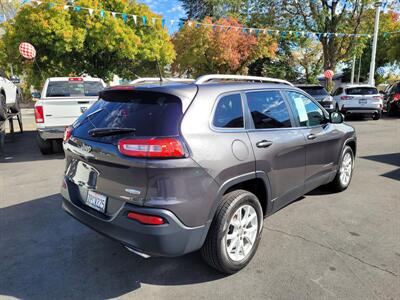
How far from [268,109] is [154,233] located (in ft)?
5.97

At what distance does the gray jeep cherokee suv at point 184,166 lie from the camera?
2.49 metres

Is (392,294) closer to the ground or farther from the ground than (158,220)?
closer to the ground

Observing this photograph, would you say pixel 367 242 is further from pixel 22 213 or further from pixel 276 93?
pixel 22 213

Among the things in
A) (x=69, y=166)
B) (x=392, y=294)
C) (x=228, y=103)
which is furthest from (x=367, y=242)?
(x=69, y=166)

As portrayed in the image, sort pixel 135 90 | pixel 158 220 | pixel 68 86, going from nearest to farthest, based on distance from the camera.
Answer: pixel 158 220 → pixel 135 90 → pixel 68 86

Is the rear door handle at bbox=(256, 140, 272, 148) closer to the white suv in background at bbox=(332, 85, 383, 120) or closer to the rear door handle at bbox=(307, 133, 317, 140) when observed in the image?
the rear door handle at bbox=(307, 133, 317, 140)

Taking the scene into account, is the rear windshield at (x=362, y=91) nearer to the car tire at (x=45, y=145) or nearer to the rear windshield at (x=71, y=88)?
the rear windshield at (x=71, y=88)

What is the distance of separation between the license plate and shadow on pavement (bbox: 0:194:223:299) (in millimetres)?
666

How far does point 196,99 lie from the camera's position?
276 centimetres

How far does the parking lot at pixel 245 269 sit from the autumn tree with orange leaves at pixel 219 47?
24.8m

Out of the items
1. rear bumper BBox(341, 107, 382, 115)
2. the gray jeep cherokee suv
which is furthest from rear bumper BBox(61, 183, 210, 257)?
rear bumper BBox(341, 107, 382, 115)

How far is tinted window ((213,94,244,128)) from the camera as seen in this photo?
2.88 meters

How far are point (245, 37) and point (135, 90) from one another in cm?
2843

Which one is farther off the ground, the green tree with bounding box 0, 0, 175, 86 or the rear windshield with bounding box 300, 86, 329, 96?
the green tree with bounding box 0, 0, 175, 86
